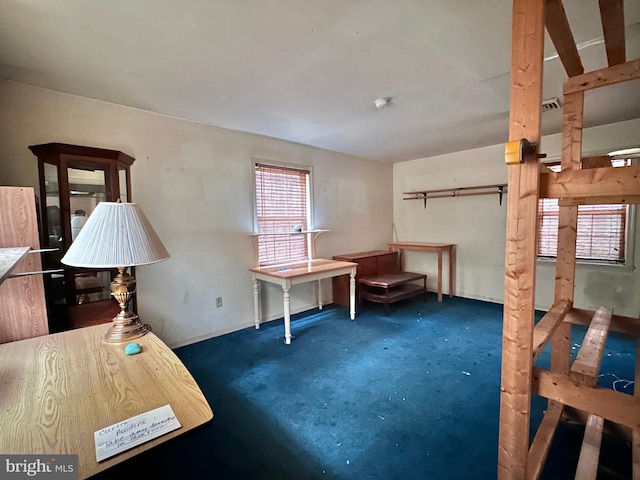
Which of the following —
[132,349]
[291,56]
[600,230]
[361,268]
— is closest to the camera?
[132,349]

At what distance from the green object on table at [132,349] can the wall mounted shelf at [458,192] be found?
14.7 ft

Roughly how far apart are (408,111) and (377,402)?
8.33 ft

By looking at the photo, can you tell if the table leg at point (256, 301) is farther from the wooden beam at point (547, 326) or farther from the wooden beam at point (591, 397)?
the wooden beam at point (591, 397)

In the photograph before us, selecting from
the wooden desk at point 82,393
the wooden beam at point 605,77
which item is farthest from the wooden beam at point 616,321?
the wooden desk at point 82,393

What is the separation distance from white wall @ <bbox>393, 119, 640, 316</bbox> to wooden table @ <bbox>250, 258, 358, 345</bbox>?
200cm

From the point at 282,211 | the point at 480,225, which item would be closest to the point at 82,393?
the point at 282,211

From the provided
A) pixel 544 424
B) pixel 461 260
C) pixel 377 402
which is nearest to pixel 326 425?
pixel 377 402

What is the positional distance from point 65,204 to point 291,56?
77.1 inches

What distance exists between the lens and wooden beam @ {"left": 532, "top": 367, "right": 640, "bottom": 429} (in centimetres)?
89

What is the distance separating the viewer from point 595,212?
3.52 m

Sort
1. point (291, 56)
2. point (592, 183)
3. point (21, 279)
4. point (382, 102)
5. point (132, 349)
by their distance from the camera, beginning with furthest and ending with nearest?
point (382, 102) → point (291, 56) → point (21, 279) → point (132, 349) → point (592, 183)

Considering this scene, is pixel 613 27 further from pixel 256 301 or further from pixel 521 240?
pixel 256 301

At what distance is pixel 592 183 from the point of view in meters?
0.91

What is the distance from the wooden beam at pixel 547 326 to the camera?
1045mm
